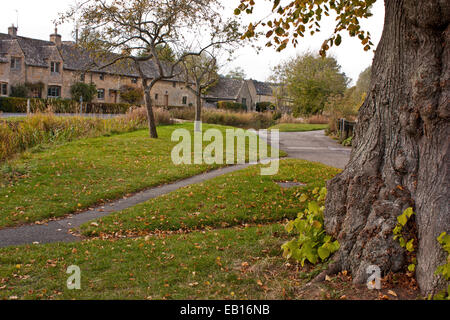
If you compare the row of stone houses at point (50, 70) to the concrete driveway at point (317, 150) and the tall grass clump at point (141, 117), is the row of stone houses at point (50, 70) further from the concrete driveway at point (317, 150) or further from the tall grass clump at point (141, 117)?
the concrete driveway at point (317, 150)

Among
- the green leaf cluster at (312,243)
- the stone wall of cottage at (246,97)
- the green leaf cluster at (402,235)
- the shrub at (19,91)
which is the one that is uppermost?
the stone wall of cottage at (246,97)

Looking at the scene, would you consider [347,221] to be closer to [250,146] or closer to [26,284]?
[26,284]

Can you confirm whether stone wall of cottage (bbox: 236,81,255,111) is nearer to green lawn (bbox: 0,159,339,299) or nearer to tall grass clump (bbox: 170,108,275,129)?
tall grass clump (bbox: 170,108,275,129)

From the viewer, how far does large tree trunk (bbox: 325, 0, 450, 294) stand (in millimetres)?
→ 4738

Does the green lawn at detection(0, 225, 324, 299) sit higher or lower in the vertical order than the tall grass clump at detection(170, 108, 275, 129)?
lower

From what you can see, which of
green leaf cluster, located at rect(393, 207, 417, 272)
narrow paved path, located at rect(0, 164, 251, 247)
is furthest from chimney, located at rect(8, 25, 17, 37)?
green leaf cluster, located at rect(393, 207, 417, 272)

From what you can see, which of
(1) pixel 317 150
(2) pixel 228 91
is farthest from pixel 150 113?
(2) pixel 228 91

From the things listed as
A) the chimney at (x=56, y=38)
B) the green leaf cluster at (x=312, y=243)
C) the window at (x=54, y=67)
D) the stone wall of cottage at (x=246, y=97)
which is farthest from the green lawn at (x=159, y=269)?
the stone wall of cottage at (x=246, y=97)

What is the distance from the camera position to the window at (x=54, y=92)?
50406 mm

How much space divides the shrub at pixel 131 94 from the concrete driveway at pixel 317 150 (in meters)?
34.8

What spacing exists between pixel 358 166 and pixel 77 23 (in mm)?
17495

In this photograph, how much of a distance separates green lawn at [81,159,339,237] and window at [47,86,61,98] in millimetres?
44736

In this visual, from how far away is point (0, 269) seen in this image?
5.77 metres
